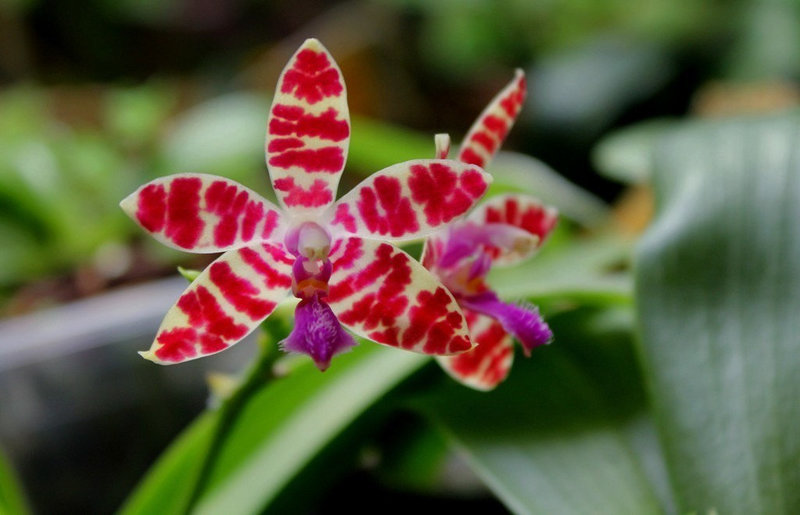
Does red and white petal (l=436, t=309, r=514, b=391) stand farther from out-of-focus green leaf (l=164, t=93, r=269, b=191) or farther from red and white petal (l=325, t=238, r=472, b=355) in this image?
out-of-focus green leaf (l=164, t=93, r=269, b=191)

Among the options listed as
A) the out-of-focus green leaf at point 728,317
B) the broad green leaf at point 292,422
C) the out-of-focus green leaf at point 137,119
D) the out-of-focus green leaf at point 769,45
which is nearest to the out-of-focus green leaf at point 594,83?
the out-of-focus green leaf at point 769,45

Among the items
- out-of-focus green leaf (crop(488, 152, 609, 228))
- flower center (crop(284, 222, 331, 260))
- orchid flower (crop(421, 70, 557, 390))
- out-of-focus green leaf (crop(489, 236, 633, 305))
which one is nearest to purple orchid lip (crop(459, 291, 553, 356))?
orchid flower (crop(421, 70, 557, 390))

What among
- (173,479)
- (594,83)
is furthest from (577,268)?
(594,83)

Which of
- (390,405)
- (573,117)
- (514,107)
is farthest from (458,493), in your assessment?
(573,117)

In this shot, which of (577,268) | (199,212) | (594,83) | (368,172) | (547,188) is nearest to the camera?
(199,212)

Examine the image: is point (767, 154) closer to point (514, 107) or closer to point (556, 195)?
point (514, 107)

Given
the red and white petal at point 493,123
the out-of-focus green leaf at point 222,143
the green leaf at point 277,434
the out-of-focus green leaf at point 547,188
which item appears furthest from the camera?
the out-of-focus green leaf at point 222,143

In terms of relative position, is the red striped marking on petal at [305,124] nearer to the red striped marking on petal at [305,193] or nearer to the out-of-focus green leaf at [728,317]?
the red striped marking on petal at [305,193]

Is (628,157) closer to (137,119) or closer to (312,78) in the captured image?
(312,78)
